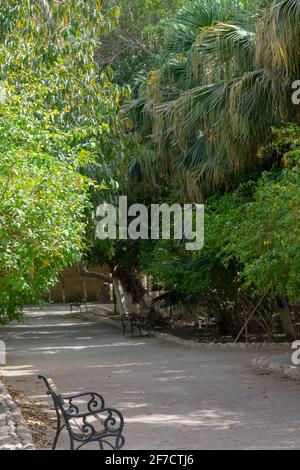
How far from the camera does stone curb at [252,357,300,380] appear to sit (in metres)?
15.0

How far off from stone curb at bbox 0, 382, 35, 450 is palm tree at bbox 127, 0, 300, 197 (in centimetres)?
663

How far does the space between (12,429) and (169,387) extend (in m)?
4.99

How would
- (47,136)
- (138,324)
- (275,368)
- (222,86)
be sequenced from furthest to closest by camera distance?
1. (138,324)
2. (222,86)
3. (275,368)
4. (47,136)

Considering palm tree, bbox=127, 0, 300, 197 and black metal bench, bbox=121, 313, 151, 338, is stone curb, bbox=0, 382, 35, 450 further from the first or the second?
black metal bench, bbox=121, 313, 151, 338

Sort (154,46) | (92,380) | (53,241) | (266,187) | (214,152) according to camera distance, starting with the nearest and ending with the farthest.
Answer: (53,241), (266,187), (92,380), (214,152), (154,46)

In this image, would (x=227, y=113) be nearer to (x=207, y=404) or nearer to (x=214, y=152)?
(x=214, y=152)

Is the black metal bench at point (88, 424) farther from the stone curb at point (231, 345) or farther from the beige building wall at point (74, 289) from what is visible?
the beige building wall at point (74, 289)

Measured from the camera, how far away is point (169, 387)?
47.0 ft

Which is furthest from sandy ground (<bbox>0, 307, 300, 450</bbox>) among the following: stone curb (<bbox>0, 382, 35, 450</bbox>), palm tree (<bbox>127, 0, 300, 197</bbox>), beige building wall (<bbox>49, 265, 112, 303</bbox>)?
beige building wall (<bbox>49, 265, 112, 303</bbox>)

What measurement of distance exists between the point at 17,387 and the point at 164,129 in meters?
6.49

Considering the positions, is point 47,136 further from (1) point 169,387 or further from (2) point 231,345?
(2) point 231,345

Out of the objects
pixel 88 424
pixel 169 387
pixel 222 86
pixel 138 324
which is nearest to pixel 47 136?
pixel 88 424
